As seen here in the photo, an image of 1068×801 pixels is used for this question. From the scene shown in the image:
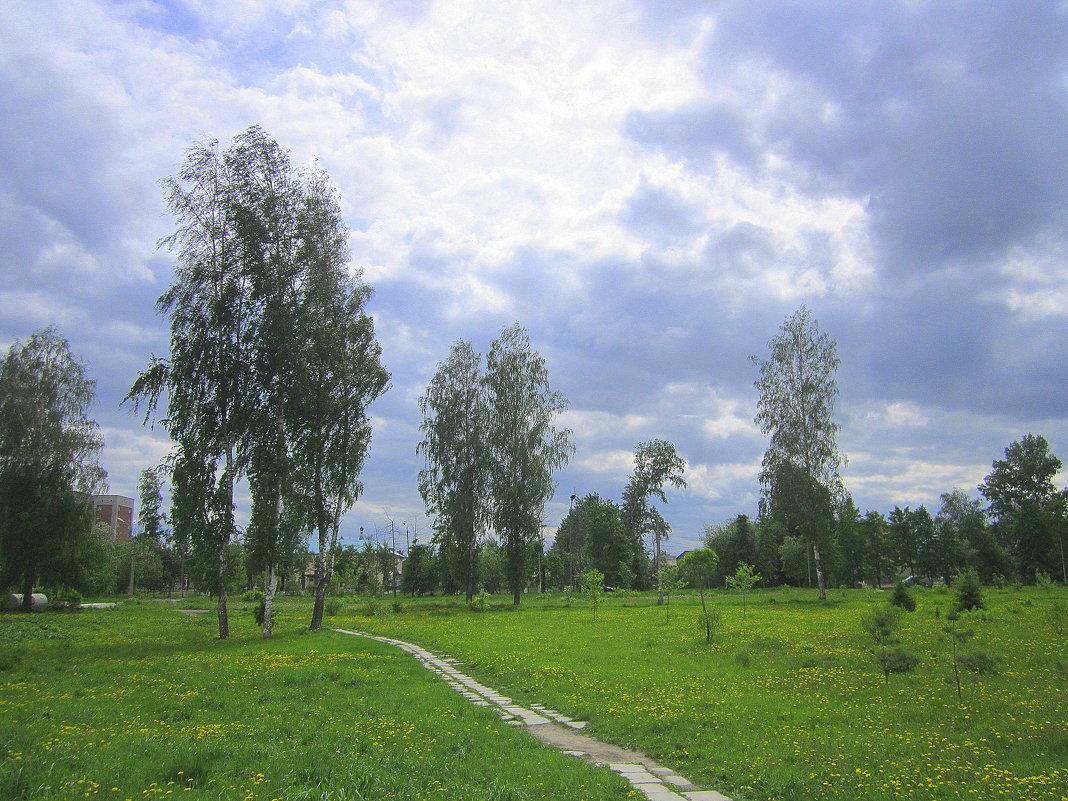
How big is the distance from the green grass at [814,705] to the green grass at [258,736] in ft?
6.41

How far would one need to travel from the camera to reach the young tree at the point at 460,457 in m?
44.7

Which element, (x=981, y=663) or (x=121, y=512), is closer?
(x=981, y=663)

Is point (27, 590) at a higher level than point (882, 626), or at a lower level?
lower

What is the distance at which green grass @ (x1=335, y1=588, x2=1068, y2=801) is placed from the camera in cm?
729

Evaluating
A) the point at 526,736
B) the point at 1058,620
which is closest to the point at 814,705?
the point at 526,736

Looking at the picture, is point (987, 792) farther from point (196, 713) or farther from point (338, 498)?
point (338, 498)

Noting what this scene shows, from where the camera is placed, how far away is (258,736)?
898cm

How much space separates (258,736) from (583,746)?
15.5ft

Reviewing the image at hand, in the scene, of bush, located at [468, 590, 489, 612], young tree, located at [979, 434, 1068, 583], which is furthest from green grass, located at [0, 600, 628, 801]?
young tree, located at [979, 434, 1068, 583]

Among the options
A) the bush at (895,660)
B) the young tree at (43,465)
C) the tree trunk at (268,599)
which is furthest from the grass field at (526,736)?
the young tree at (43,465)

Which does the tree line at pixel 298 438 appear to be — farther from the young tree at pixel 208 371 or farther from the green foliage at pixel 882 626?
the green foliage at pixel 882 626

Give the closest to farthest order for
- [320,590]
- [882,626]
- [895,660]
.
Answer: [895,660], [882,626], [320,590]

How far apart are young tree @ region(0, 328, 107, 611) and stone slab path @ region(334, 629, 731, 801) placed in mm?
32968

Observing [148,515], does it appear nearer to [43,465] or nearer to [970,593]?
[43,465]
